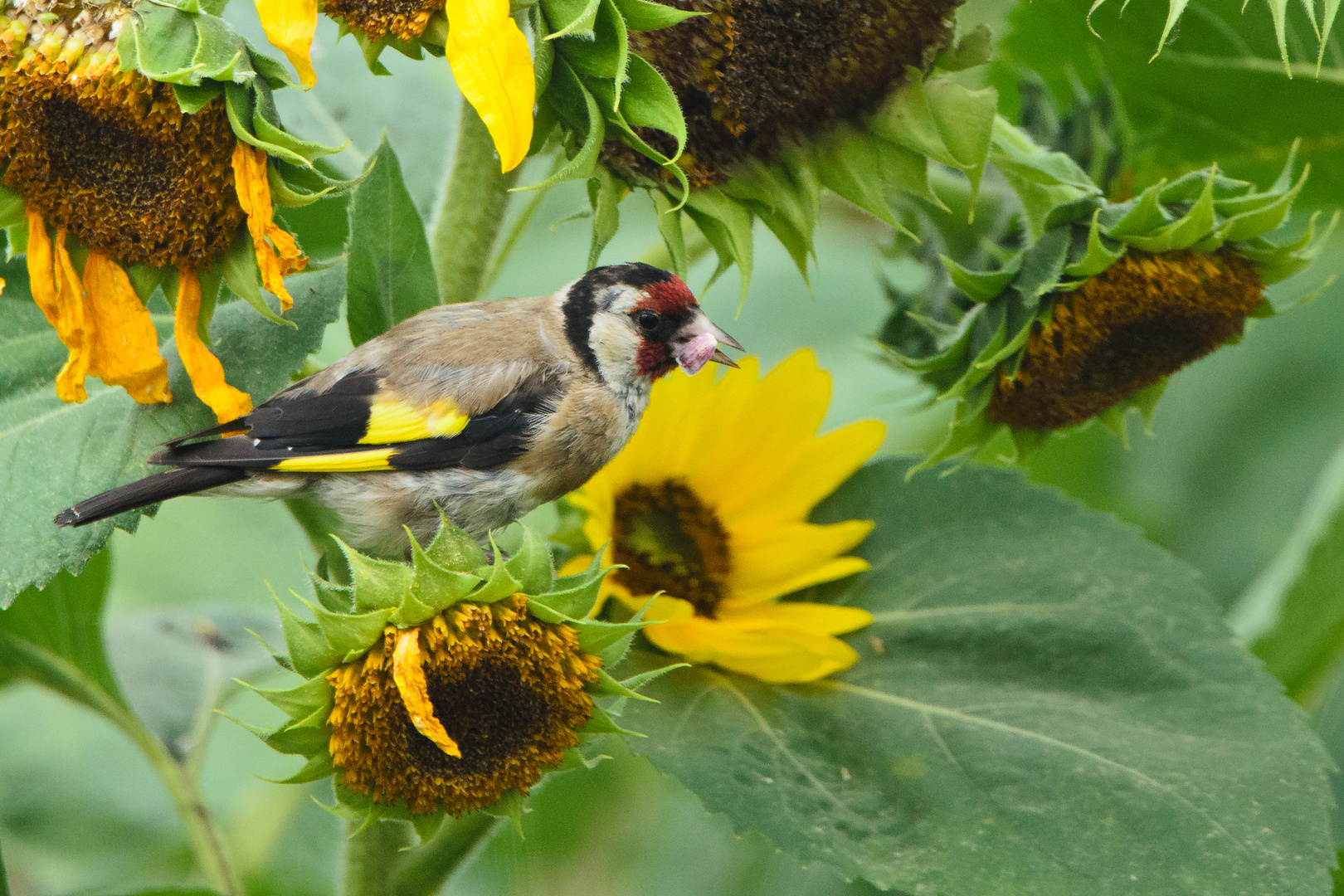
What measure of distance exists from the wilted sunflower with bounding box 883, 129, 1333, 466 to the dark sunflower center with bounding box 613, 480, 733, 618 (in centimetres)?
22

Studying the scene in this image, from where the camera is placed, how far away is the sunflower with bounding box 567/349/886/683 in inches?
44.6

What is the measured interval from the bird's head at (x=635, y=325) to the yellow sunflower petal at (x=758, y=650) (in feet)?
0.71

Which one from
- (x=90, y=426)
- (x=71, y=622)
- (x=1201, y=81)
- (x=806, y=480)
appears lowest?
(x=71, y=622)

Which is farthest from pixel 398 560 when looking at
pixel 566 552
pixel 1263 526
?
pixel 1263 526

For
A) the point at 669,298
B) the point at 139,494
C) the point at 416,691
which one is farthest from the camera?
the point at 669,298

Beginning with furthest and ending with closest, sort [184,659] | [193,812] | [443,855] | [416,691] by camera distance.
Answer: [184,659]
[193,812]
[443,855]
[416,691]

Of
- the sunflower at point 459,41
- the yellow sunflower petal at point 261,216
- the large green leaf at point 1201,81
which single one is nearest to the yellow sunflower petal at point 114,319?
the yellow sunflower petal at point 261,216

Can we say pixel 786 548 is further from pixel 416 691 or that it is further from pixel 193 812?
pixel 193 812

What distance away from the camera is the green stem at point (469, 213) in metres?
1.01

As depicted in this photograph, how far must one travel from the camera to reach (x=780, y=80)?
2.95 feet

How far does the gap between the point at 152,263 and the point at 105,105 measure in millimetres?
107

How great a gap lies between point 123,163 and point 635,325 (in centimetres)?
44

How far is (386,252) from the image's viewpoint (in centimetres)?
91

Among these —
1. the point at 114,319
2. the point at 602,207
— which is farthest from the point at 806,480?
the point at 114,319
